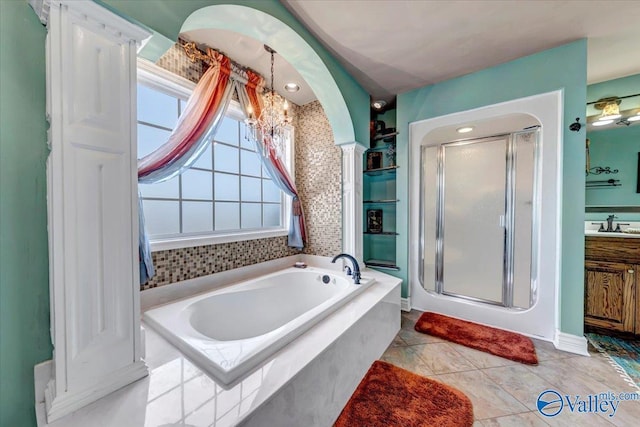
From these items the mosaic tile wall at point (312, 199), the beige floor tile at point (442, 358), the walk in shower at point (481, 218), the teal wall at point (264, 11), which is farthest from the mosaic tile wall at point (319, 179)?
the beige floor tile at point (442, 358)

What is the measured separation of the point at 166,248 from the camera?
1680 mm

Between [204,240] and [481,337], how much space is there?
2.56 meters

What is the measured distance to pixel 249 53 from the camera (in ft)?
6.61

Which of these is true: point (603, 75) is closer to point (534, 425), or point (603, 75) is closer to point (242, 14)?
point (534, 425)

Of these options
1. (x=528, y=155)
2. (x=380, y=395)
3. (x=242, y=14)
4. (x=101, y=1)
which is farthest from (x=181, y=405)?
(x=528, y=155)

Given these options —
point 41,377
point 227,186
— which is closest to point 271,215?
point 227,186

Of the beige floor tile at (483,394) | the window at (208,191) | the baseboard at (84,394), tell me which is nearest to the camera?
the baseboard at (84,394)

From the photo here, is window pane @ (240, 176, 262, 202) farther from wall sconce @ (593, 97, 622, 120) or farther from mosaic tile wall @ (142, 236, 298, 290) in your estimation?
wall sconce @ (593, 97, 622, 120)

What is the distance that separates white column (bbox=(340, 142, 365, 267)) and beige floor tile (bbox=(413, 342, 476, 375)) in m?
0.99

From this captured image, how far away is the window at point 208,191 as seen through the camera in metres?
1.76

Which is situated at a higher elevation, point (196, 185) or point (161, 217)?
point (196, 185)

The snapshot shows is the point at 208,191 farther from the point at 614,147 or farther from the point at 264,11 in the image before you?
the point at 614,147

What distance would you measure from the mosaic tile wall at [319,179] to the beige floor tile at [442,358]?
121 cm

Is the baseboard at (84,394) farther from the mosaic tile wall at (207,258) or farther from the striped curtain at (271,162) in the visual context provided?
the striped curtain at (271,162)
